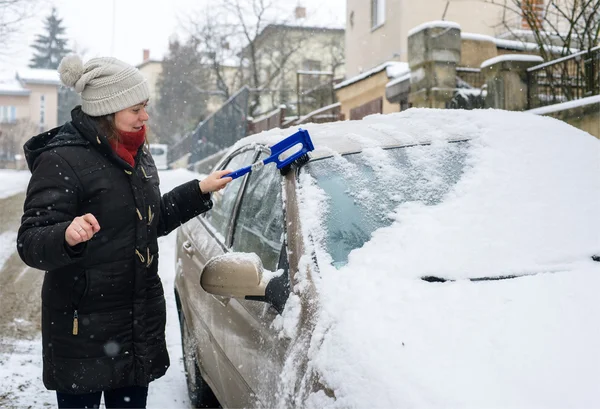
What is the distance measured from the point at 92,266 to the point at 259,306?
64cm

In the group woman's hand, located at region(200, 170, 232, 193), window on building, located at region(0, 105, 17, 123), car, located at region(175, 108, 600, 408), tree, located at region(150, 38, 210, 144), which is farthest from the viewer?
window on building, located at region(0, 105, 17, 123)

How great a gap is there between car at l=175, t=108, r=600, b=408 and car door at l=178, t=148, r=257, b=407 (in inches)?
0.8

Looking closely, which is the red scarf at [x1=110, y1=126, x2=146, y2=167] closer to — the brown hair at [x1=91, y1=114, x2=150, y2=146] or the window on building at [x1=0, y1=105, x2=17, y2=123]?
the brown hair at [x1=91, y1=114, x2=150, y2=146]

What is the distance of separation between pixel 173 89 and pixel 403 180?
43.5 meters

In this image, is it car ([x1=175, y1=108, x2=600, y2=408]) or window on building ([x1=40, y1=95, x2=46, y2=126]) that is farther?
window on building ([x1=40, y1=95, x2=46, y2=126])

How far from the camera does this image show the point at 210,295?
10.7 feet

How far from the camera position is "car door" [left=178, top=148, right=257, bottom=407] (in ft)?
9.81

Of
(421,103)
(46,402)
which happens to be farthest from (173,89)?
(46,402)

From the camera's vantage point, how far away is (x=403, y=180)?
8.80 ft

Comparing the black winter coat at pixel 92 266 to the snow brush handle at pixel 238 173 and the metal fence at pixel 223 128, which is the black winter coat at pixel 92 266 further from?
the metal fence at pixel 223 128

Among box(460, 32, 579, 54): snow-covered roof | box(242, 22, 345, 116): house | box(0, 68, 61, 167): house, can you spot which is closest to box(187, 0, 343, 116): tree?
box(242, 22, 345, 116): house

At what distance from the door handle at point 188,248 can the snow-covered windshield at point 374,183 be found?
1.43 meters

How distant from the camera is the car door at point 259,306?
2.41 m

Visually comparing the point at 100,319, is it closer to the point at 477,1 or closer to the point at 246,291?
the point at 246,291
